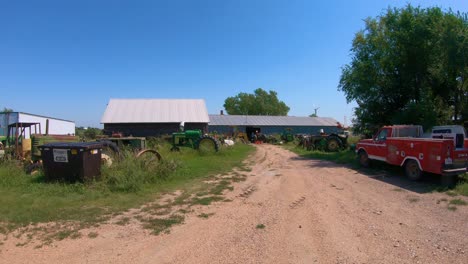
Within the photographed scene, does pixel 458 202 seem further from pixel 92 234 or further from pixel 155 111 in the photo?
pixel 155 111

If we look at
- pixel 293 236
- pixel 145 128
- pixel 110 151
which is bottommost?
pixel 293 236

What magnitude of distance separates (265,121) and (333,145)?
2859cm

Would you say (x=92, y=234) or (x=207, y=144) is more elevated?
(x=207, y=144)

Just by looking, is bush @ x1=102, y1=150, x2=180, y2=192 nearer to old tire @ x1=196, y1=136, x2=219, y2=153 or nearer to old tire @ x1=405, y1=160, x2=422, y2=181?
old tire @ x1=196, y1=136, x2=219, y2=153

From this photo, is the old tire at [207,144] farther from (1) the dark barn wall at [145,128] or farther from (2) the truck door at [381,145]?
(1) the dark barn wall at [145,128]

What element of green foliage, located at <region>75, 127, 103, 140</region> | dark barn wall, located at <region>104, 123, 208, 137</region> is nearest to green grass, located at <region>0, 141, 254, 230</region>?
green foliage, located at <region>75, 127, 103, 140</region>

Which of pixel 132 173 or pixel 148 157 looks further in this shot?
pixel 148 157

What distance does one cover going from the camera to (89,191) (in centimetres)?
816

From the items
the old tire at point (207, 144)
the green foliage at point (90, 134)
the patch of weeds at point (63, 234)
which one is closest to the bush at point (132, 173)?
the patch of weeds at point (63, 234)

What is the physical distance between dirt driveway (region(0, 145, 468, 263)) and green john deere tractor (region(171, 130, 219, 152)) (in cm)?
1106

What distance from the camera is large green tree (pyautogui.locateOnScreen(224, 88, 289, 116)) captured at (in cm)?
8431

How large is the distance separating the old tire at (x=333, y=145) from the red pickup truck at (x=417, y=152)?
9.25 m

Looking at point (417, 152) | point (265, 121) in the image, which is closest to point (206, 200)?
point (417, 152)

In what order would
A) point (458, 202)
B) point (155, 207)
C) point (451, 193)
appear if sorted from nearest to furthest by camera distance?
point (155, 207), point (458, 202), point (451, 193)
